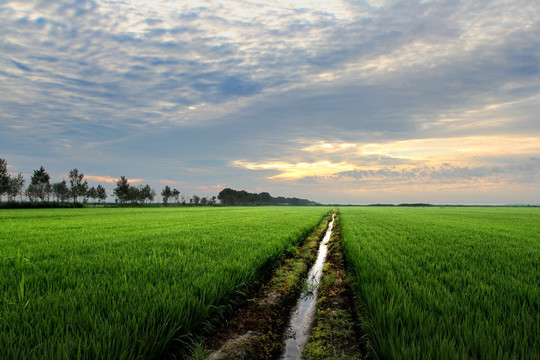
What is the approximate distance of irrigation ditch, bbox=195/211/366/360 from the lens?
332cm

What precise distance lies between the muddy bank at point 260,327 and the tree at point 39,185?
114 metres

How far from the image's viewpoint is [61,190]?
107 metres

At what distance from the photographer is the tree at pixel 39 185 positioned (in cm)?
8919

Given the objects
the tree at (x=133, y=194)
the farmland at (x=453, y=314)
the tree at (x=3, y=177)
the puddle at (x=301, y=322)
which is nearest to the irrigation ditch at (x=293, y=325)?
the puddle at (x=301, y=322)

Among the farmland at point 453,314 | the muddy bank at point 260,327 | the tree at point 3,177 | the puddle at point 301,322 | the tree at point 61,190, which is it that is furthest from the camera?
the tree at point 61,190

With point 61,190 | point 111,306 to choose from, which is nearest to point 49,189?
point 61,190

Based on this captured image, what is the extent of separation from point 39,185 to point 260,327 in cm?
12499

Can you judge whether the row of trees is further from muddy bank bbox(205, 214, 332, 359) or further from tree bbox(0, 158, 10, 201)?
muddy bank bbox(205, 214, 332, 359)

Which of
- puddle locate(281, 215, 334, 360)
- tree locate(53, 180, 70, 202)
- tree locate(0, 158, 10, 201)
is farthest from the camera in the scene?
tree locate(53, 180, 70, 202)

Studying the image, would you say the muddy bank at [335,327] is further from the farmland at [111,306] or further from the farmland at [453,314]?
the farmland at [111,306]

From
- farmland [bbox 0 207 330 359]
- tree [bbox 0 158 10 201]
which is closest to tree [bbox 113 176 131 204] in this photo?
tree [bbox 0 158 10 201]

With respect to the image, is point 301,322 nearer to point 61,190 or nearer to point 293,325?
point 293,325

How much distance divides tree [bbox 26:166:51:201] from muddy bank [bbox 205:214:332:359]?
4489 inches

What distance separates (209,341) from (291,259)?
→ 5.24m
